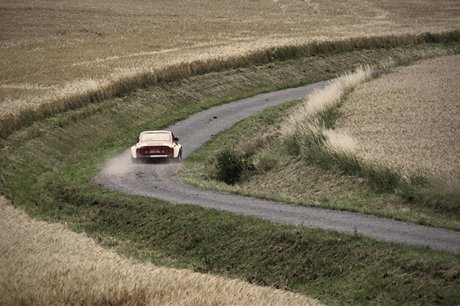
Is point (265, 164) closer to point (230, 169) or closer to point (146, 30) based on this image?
point (230, 169)

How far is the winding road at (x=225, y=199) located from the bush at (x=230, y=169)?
2.01 metres

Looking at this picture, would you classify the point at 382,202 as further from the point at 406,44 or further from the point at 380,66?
the point at 406,44

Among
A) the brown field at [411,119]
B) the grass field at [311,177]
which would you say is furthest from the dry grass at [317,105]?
the brown field at [411,119]

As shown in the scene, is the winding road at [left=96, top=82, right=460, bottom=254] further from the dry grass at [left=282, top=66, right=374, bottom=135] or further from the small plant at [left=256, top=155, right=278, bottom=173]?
the dry grass at [left=282, top=66, right=374, bottom=135]

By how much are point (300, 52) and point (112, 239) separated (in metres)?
38.0

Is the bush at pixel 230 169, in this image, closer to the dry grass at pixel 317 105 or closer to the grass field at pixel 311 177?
the grass field at pixel 311 177

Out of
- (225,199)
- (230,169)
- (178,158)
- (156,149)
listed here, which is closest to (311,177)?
(230,169)

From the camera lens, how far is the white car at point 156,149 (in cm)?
3931

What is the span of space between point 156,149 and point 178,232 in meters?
10.2

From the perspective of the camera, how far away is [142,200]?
3250cm

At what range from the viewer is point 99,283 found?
2186 centimetres

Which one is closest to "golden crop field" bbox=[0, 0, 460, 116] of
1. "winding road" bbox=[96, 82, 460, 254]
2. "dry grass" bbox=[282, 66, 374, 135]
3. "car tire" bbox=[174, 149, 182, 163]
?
"winding road" bbox=[96, 82, 460, 254]

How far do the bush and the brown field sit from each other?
5097mm

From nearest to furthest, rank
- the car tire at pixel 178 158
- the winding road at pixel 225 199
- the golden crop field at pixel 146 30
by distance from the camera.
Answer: the winding road at pixel 225 199
the car tire at pixel 178 158
the golden crop field at pixel 146 30
